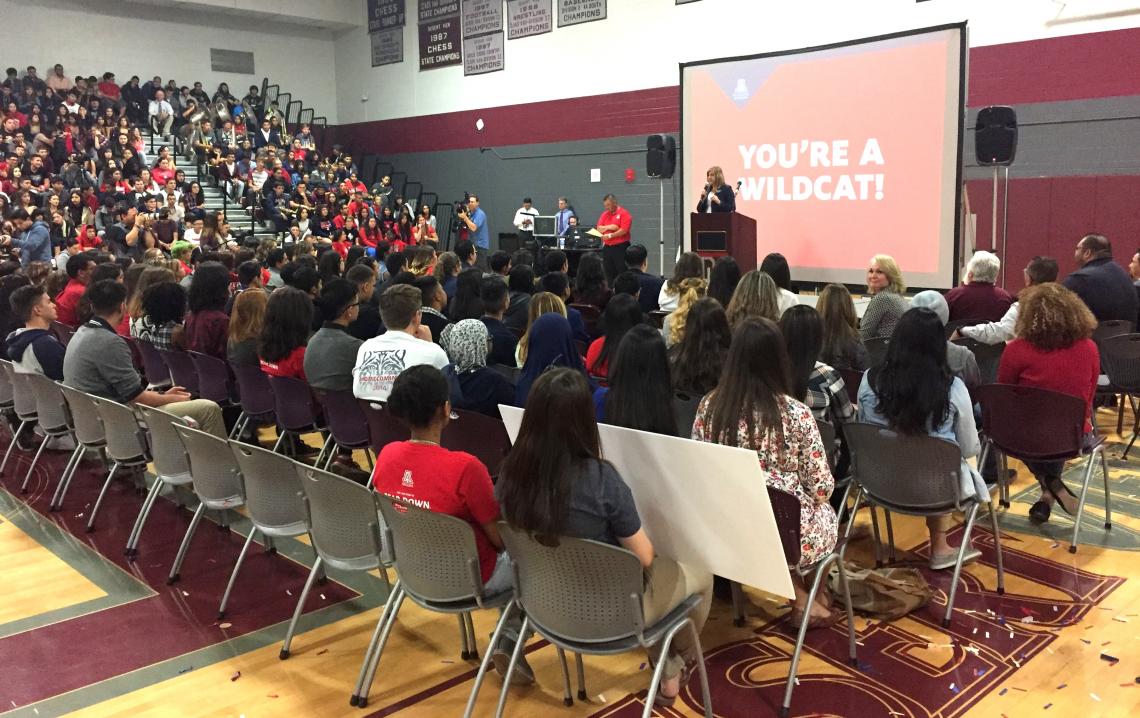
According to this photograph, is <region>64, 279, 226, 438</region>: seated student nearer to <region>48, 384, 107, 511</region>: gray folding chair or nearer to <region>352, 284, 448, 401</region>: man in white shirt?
<region>48, 384, 107, 511</region>: gray folding chair

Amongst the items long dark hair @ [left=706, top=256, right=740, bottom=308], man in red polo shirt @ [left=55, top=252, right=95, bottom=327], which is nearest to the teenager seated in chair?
long dark hair @ [left=706, top=256, right=740, bottom=308]

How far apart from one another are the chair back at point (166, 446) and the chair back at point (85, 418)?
511mm

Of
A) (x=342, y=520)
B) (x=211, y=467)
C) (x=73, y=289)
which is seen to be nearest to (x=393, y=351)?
(x=211, y=467)

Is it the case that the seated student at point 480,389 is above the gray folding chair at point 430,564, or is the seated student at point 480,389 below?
above

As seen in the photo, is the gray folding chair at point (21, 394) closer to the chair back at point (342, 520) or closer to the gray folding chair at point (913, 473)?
the chair back at point (342, 520)

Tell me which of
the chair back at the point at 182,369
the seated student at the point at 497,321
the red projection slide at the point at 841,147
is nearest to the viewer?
the seated student at the point at 497,321

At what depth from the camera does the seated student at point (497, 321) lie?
4.56 m

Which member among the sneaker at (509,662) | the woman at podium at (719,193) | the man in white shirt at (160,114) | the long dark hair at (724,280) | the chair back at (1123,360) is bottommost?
the sneaker at (509,662)

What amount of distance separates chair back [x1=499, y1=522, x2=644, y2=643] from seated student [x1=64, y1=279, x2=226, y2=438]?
2753 millimetres

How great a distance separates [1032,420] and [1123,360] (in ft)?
5.43

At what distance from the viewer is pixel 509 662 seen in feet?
9.23

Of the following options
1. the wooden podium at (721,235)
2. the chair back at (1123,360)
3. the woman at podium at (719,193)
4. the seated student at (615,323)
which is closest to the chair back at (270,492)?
the seated student at (615,323)

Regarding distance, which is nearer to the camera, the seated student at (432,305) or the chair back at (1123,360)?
the chair back at (1123,360)

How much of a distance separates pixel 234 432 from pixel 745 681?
3.48m
